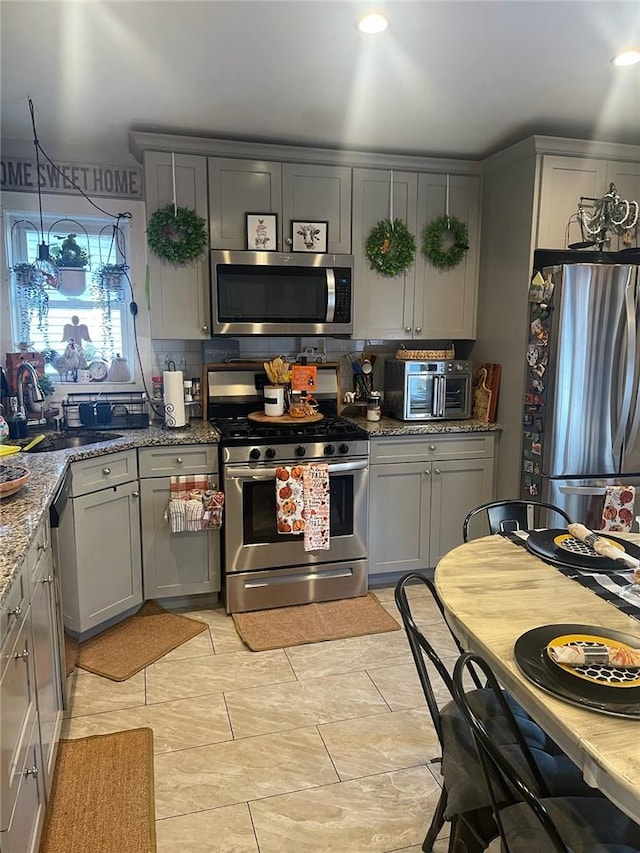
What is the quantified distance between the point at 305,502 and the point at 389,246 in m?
1.62

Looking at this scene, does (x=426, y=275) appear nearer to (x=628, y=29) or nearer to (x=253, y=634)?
(x=628, y=29)

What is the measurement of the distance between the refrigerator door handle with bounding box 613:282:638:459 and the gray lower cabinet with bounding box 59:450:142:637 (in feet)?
8.53

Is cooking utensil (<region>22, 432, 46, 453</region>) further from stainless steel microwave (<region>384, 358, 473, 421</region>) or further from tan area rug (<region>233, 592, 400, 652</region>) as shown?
stainless steel microwave (<region>384, 358, 473, 421</region>)

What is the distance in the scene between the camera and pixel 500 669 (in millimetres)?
1332

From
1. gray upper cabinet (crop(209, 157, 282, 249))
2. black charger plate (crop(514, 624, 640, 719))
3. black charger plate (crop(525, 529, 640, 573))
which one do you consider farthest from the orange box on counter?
black charger plate (crop(514, 624, 640, 719))

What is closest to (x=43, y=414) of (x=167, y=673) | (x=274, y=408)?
(x=274, y=408)

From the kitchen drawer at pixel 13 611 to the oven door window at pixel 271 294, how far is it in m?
2.03

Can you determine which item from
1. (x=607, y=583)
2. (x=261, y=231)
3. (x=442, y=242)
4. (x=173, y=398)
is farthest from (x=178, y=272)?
(x=607, y=583)

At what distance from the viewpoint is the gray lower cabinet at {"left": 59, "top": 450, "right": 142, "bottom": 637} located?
277cm

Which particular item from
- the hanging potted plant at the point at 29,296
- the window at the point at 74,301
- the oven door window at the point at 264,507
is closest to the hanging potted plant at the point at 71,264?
the window at the point at 74,301

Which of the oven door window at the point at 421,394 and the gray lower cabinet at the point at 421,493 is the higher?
the oven door window at the point at 421,394

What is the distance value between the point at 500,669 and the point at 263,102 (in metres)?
2.68

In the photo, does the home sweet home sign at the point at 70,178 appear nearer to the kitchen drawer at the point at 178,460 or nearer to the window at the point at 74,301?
the window at the point at 74,301

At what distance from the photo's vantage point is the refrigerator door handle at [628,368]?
318 cm
